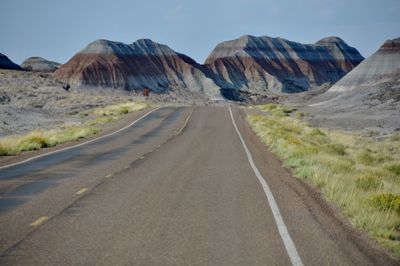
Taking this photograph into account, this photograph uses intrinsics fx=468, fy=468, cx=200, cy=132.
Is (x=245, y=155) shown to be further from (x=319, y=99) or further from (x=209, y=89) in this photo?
(x=209, y=89)

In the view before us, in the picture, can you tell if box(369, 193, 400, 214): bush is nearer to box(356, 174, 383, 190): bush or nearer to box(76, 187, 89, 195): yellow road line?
box(356, 174, 383, 190): bush

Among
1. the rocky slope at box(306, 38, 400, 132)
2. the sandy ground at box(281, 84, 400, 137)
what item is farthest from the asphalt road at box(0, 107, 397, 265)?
the rocky slope at box(306, 38, 400, 132)

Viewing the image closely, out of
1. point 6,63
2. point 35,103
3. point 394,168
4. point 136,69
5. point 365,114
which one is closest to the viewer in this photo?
point 394,168

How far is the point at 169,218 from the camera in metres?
7.48

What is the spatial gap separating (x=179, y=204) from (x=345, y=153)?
14.9m

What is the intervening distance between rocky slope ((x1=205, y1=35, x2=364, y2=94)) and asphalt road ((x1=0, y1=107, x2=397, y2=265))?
128 m

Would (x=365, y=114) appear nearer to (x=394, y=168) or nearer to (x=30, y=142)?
(x=394, y=168)

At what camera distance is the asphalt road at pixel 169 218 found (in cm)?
577

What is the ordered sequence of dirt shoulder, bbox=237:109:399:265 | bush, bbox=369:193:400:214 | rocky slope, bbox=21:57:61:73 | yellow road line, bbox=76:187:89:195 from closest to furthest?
dirt shoulder, bbox=237:109:399:265
bush, bbox=369:193:400:214
yellow road line, bbox=76:187:89:195
rocky slope, bbox=21:57:61:73

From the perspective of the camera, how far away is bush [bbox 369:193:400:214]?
8320 millimetres

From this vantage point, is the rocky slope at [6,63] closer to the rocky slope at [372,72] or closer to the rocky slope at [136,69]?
the rocky slope at [136,69]

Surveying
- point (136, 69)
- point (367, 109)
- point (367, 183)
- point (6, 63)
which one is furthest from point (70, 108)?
point (6, 63)

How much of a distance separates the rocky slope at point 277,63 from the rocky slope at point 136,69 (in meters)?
12.0

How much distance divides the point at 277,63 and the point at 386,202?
164 meters
